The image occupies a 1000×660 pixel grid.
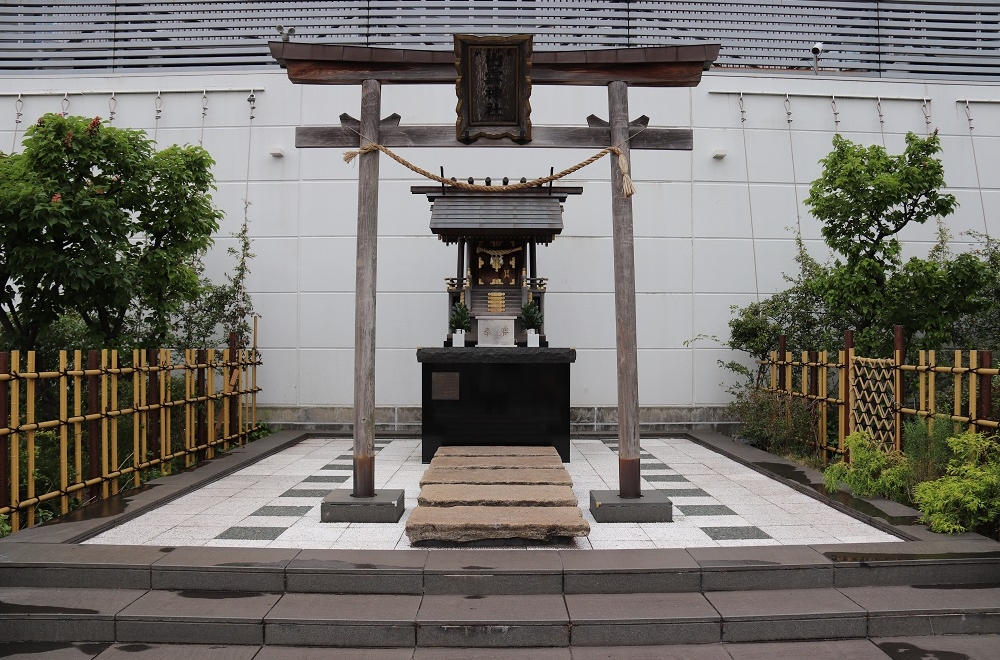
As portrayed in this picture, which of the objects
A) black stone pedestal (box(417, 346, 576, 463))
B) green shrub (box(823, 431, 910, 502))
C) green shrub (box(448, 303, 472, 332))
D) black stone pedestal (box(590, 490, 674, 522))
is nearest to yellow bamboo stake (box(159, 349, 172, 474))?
black stone pedestal (box(417, 346, 576, 463))

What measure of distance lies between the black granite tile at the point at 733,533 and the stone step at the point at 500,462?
61.4 inches

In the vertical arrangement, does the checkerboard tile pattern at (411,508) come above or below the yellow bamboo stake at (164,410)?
below

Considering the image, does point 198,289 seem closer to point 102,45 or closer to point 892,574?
point 102,45

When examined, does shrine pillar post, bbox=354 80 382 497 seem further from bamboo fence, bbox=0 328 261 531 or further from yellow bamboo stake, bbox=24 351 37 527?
yellow bamboo stake, bbox=24 351 37 527

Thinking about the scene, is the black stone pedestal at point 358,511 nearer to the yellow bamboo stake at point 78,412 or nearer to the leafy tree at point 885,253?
the yellow bamboo stake at point 78,412

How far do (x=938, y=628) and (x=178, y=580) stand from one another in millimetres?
4491

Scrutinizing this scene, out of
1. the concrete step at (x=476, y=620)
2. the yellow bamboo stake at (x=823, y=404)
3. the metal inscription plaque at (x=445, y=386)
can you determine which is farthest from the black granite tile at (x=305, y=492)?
the yellow bamboo stake at (x=823, y=404)

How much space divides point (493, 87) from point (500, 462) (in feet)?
11.3

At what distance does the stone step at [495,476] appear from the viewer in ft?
→ 18.3

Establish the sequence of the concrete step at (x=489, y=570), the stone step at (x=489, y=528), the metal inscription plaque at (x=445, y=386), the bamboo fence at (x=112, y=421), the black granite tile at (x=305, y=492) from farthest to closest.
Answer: the metal inscription plaque at (x=445, y=386) < the black granite tile at (x=305, y=492) < the bamboo fence at (x=112, y=421) < the stone step at (x=489, y=528) < the concrete step at (x=489, y=570)

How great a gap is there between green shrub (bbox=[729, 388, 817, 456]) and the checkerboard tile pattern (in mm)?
691

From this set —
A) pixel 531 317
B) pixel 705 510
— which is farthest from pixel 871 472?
pixel 531 317

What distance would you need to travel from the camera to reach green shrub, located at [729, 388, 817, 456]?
7.72 metres

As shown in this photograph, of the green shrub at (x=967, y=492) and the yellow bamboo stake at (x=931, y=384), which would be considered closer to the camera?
the green shrub at (x=967, y=492)
